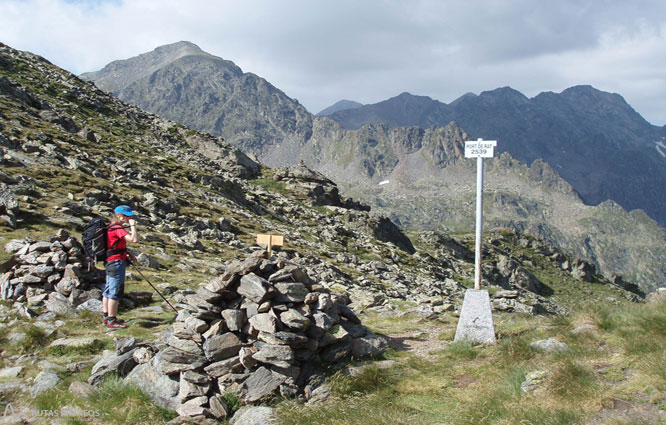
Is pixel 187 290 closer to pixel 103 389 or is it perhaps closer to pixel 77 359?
pixel 77 359

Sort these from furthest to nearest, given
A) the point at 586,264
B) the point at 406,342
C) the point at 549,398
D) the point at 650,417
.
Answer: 1. the point at 586,264
2. the point at 406,342
3. the point at 549,398
4. the point at 650,417

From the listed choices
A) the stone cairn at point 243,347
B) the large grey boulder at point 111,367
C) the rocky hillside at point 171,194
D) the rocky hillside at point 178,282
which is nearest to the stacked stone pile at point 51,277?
the rocky hillside at point 178,282

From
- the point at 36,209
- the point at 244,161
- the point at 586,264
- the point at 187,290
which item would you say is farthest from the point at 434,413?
the point at 586,264

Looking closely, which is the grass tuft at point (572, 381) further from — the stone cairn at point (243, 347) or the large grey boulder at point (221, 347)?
the large grey boulder at point (221, 347)

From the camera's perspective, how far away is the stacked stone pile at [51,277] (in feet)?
40.4

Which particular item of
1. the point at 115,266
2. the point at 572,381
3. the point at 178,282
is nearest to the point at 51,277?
the point at 115,266

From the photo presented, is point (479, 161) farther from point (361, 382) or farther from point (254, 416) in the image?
point (254, 416)

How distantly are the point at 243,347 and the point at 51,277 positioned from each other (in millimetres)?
7726

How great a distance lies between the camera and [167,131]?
78.9m

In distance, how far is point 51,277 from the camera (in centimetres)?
1275

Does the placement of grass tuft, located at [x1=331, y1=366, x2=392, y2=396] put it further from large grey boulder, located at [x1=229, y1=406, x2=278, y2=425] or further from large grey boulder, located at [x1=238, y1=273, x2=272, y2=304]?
large grey boulder, located at [x1=238, y1=273, x2=272, y2=304]

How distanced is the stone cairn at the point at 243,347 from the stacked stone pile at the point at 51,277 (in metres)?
4.13

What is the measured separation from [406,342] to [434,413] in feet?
15.2

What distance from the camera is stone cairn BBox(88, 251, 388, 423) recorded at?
8305 millimetres
